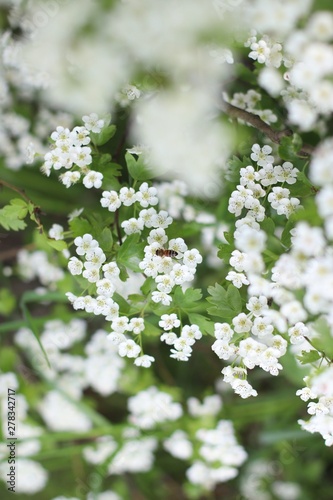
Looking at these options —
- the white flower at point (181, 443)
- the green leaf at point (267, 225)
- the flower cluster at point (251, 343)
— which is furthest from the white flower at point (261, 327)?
the white flower at point (181, 443)

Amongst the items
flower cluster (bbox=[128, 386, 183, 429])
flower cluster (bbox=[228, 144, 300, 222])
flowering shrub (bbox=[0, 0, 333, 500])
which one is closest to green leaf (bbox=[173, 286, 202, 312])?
flowering shrub (bbox=[0, 0, 333, 500])

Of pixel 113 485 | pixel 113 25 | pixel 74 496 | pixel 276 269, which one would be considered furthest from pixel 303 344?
pixel 113 485

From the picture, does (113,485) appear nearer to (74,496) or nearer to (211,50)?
(74,496)

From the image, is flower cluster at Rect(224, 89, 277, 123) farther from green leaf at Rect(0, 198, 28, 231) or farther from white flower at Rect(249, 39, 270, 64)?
green leaf at Rect(0, 198, 28, 231)

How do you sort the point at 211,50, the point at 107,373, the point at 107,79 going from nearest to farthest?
the point at 211,50 → the point at 107,79 → the point at 107,373

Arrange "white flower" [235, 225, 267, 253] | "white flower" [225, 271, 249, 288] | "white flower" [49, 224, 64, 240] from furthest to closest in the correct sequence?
"white flower" [49, 224, 64, 240] < "white flower" [225, 271, 249, 288] < "white flower" [235, 225, 267, 253]

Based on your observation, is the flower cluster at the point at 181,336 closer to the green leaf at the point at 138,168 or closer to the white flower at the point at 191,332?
the white flower at the point at 191,332

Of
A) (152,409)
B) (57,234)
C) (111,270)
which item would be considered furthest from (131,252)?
(152,409)
